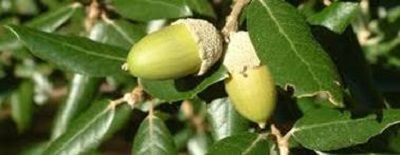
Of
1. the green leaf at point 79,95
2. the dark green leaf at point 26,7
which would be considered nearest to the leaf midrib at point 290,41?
the green leaf at point 79,95

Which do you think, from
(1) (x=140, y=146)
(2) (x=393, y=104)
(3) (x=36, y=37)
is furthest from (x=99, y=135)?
(2) (x=393, y=104)

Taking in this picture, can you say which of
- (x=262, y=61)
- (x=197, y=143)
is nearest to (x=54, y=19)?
(x=197, y=143)

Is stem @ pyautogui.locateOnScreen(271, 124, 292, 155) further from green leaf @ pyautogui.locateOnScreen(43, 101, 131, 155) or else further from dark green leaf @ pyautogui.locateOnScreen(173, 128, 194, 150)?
dark green leaf @ pyautogui.locateOnScreen(173, 128, 194, 150)

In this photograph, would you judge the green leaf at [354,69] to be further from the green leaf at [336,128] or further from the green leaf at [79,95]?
the green leaf at [79,95]

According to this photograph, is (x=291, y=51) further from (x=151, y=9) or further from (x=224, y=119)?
(x=151, y=9)

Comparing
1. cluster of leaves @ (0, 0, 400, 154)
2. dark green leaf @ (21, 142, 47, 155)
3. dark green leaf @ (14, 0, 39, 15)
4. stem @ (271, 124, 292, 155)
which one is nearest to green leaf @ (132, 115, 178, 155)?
cluster of leaves @ (0, 0, 400, 154)
